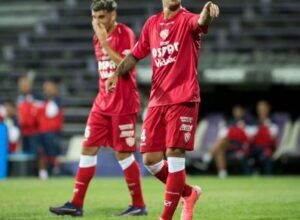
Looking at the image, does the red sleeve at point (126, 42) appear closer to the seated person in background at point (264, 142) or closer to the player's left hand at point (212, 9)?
the player's left hand at point (212, 9)

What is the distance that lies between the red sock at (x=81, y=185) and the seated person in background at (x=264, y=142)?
11.4 meters

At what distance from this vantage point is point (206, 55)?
23.2m

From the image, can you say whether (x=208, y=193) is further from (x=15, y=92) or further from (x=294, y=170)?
(x=15, y=92)

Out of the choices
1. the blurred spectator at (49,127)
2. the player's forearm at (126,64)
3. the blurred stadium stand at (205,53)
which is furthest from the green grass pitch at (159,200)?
the blurred stadium stand at (205,53)

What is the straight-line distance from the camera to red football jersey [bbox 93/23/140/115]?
9977mm

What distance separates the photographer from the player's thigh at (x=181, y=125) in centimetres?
806

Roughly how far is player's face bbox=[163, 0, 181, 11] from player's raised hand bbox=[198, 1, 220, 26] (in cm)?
42

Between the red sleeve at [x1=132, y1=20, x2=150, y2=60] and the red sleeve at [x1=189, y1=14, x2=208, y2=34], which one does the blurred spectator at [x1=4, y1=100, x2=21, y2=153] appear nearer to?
the red sleeve at [x1=132, y1=20, x2=150, y2=60]

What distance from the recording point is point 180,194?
26.6 feet

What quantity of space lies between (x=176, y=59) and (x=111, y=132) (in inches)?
78.9

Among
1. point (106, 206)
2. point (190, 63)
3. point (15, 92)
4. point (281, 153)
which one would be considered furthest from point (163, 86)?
point (15, 92)

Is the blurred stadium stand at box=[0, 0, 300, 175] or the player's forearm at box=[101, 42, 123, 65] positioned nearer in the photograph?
the player's forearm at box=[101, 42, 123, 65]

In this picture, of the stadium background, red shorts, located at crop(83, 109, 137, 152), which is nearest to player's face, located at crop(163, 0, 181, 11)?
red shorts, located at crop(83, 109, 137, 152)

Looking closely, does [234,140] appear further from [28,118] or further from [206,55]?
[28,118]
